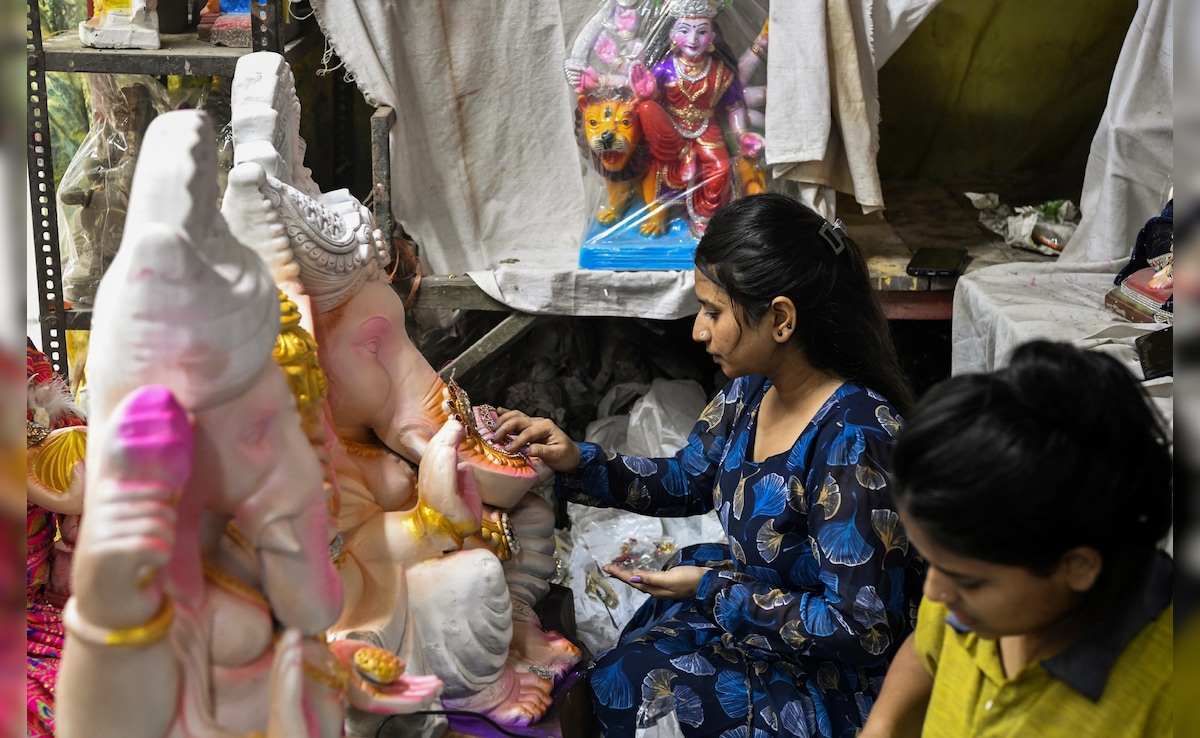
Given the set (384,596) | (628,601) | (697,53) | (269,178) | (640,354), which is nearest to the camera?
(269,178)

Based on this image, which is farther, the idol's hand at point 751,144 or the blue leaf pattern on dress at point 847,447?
the idol's hand at point 751,144

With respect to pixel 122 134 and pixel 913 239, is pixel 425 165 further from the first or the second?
pixel 913 239

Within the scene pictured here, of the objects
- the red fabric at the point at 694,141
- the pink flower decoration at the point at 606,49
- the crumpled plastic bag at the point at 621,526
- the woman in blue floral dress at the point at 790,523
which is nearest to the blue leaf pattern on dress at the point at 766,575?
the woman in blue floral dress at the point at 790,523

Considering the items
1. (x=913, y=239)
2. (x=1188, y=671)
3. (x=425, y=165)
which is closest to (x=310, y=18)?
(x=425, y=165)

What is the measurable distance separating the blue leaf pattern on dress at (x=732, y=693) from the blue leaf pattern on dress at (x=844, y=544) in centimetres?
34

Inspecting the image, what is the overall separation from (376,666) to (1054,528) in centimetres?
85

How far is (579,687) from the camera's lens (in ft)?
7.06

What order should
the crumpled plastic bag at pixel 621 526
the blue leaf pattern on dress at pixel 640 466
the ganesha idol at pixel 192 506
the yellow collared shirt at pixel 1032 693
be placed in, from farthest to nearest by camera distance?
the crumpled plastic bag at pixel 621 526 → the blue leaf pattern on dress at pixel 640 466 → the yellow collared shirt at pixel 1032 693 → the ganesha idol at pixel 192 506

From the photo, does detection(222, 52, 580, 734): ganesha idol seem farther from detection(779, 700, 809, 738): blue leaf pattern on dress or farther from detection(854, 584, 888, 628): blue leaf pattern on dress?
detection(854, 584, 888, 628): blue leaf pattern on dress

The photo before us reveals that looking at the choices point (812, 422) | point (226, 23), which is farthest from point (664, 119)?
point (812, 422)

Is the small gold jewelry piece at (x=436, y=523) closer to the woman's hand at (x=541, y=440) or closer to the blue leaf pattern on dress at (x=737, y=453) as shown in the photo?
the woman's hand at (x=541, y=440)

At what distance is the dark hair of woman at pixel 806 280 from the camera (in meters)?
2.05

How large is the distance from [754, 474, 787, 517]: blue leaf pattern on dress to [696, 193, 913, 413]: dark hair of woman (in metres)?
0.23

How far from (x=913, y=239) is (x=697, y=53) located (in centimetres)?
110
